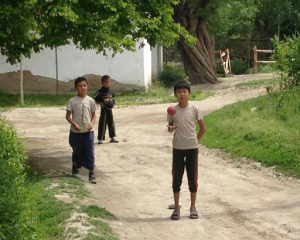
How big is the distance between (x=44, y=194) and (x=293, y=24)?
32936mm

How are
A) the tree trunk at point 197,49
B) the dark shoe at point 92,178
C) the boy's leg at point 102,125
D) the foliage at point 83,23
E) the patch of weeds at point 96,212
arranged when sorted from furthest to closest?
the tree trunk at point 197,49
the boy's leg at point 102,125
the dark shoe at point 92,178
the foliage at point 83,23
the patch of weeds at point 96,212

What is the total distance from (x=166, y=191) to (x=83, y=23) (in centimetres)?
281

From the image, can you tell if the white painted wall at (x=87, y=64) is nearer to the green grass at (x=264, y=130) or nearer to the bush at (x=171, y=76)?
the bush at (x=171, y=76)

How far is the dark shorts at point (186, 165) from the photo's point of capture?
801 centimetres

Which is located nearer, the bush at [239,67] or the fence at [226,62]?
the fence at [226,62]

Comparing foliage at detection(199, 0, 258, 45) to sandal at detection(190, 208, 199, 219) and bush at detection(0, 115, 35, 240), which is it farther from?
bush at detection(0, 115, 35, 240)

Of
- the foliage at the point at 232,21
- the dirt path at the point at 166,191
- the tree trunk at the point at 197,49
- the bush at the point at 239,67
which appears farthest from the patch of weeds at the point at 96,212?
the bush at the point at 239,67

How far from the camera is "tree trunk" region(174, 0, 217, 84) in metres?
26.5

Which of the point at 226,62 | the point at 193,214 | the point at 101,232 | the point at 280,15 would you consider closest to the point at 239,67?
the point at 226,62

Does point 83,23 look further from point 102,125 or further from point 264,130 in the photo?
point 264,130

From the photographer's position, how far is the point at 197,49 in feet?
89.8

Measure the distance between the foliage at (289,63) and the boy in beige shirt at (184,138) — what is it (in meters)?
8.83

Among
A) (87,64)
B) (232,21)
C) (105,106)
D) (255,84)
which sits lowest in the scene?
(105,106)

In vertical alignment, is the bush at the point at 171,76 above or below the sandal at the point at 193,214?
above
